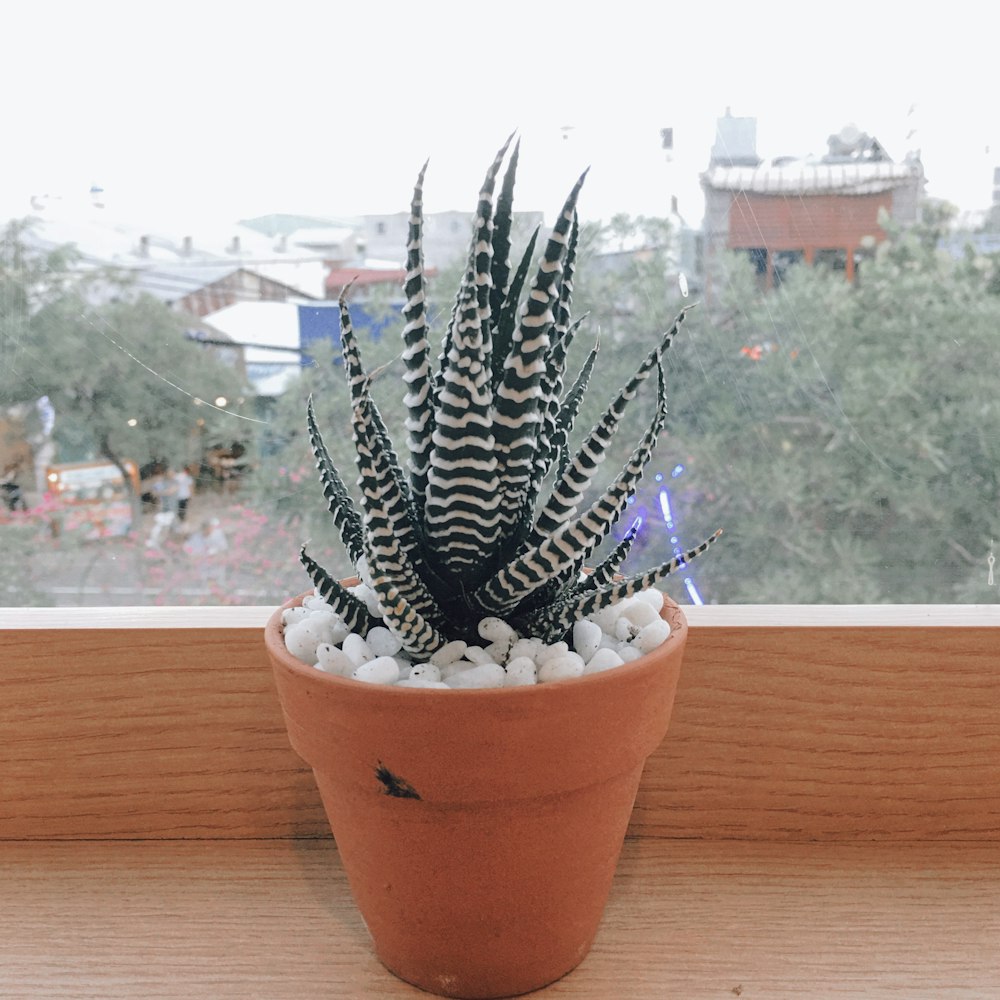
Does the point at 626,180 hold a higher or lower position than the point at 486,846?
higher

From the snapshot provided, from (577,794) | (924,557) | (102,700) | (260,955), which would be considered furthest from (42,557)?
(924,557)

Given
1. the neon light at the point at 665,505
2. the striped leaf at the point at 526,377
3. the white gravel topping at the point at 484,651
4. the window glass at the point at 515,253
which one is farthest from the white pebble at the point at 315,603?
the neon light at the point at 665,505

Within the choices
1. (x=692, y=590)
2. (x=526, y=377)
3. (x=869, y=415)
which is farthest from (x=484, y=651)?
(x=869, y=415)

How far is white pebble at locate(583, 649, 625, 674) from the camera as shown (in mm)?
382

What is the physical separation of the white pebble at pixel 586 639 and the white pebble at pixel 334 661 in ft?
0.32

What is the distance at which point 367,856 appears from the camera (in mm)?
392

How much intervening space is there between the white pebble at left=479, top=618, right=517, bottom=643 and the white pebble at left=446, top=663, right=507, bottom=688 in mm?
24

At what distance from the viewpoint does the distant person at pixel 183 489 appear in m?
0.81

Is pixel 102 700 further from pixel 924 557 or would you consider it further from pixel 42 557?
pixel 924 557

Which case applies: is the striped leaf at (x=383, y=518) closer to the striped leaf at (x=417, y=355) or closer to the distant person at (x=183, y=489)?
the striped leaf at (x=417, y=355)

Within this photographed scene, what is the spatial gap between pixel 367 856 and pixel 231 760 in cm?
19

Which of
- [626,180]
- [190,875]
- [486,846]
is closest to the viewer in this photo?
[486,846]

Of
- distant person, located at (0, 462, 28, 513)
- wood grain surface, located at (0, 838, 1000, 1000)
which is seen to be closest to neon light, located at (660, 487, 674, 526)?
wood grain surface, located at (0, 838, 1000, 1000)

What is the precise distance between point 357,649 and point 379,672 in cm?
3
